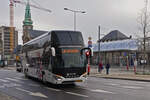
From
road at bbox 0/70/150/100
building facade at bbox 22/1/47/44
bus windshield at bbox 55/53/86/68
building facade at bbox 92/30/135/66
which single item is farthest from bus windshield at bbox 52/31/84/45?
building facade at bbox 22/1/47/44

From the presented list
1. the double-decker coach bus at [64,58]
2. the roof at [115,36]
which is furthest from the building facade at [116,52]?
the double-decker coach bus at [64,58]

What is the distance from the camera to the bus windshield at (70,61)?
1534 cm

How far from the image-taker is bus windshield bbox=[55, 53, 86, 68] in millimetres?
15336

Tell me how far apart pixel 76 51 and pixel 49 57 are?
6.16 feet

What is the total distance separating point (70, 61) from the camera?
50.9 ft

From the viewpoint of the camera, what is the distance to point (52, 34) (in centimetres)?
1611

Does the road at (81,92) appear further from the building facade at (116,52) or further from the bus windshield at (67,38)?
the building facade at (116,52)

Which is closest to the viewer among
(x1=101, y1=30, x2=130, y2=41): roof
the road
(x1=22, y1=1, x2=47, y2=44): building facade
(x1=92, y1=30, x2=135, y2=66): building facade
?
the road

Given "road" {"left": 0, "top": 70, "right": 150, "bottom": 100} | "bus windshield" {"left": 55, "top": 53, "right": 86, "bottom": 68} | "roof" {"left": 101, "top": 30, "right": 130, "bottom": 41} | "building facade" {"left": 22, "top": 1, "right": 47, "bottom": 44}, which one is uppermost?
"building facade" {"left": 22, "top": 1, "right": 47, "bottom": 44}

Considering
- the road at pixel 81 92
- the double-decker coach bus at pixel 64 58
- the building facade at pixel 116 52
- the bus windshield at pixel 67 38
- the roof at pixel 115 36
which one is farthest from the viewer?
the roof at pixel 115 36

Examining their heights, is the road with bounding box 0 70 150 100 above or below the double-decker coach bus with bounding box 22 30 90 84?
below

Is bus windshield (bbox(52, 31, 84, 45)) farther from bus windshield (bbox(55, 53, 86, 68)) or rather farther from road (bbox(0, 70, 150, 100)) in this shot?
road (bbox(0, 70, 150, 100))

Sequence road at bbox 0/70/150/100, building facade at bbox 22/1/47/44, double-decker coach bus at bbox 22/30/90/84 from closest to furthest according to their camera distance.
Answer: road at bbox 0/70/150/100 < double-decker coach bus at bbox 22/30/90/84 < building facade at bbox 22/1/47/44

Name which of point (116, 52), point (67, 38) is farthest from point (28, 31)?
point (67, 38)
